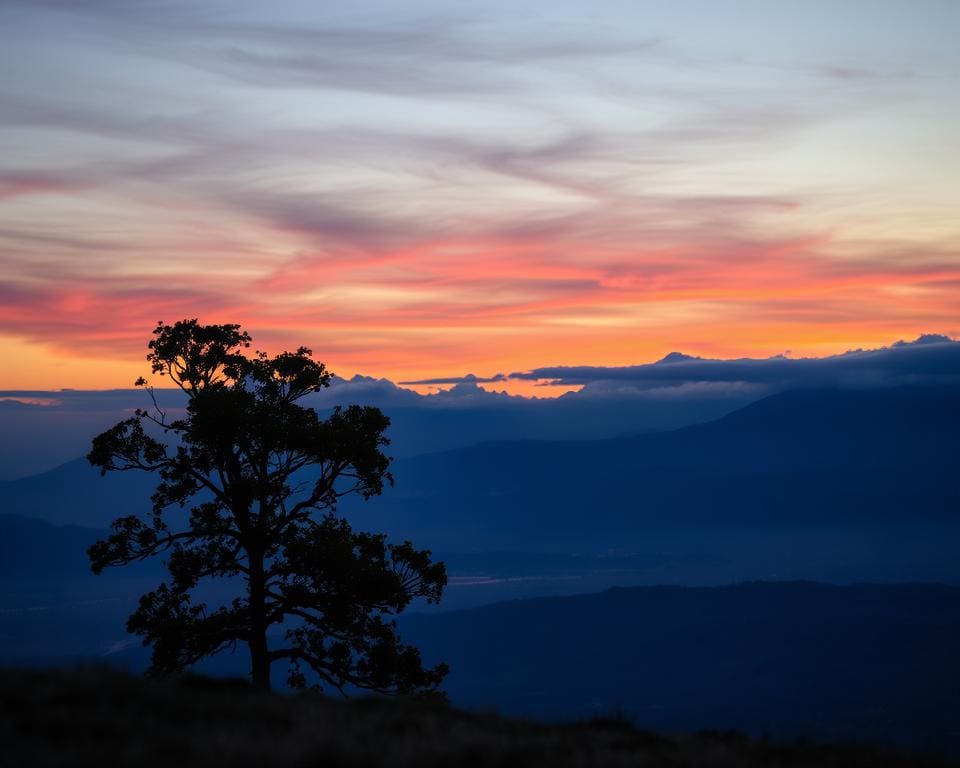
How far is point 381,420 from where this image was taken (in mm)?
30484

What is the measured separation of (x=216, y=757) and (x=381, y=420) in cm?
1691

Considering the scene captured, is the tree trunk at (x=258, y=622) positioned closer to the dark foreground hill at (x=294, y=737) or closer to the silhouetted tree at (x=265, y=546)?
the silhouetted tree at (x=265, y=546)

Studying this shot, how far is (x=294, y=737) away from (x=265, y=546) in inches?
545

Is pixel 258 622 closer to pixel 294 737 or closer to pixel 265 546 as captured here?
pixel 265 546

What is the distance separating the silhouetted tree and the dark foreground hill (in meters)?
8.76

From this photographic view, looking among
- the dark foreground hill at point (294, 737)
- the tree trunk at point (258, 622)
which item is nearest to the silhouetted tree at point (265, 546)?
the tree trunk at point (258, 622)

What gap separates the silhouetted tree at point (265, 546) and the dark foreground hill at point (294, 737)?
28.7 ft

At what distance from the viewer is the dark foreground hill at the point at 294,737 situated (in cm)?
1432

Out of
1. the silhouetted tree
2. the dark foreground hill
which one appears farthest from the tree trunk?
the dark foreground hill

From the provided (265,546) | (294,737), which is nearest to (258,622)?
(265,546)

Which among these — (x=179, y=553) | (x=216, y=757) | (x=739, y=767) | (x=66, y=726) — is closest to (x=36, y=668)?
→ (x=66, y=726)

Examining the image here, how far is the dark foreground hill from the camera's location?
14.3 meters

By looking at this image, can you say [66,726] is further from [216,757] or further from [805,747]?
[805,747]

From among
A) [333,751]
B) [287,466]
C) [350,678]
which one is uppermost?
[287,466]
